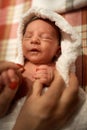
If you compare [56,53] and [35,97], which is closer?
[35,97]

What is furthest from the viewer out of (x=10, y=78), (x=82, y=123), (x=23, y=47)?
(x=23, y=47)

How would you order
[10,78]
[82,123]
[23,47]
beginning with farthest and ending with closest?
[23,47] < [82,123] < [10,78]

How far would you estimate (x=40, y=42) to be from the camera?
0.98 metres

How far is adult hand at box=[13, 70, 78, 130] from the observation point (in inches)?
30.0

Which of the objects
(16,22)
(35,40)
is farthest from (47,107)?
(16,22)

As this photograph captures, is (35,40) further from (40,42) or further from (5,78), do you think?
(5,78)

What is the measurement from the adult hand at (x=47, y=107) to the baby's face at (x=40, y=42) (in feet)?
0.50

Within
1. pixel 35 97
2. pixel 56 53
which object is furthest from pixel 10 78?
pixel 56 53

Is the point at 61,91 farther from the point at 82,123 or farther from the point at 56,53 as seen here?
the point at 56,53

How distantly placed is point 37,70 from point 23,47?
0.46 ft

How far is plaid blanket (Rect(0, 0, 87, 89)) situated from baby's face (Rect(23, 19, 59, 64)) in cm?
13

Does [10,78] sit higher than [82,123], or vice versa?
[10,78]

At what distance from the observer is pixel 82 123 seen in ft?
2.84

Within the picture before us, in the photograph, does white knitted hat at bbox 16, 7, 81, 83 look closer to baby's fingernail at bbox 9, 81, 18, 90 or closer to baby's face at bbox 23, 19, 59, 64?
baby's face at bbox 23, 19, 59, 64
